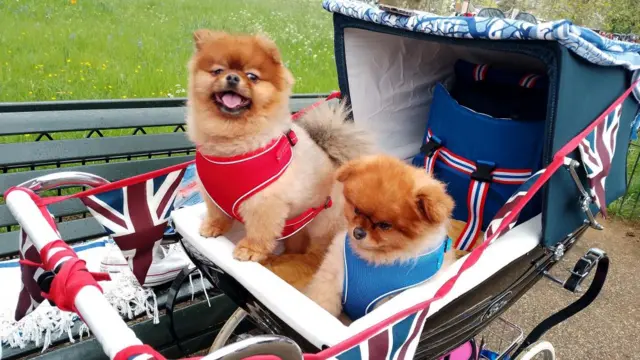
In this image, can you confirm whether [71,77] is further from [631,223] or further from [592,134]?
[631,223]

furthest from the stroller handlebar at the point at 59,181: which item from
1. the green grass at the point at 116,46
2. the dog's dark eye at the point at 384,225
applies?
the green grass at the point at 116,46

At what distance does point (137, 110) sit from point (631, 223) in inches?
174

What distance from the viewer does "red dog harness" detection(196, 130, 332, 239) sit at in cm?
162

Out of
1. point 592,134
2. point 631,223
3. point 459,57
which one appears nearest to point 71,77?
point 459,57

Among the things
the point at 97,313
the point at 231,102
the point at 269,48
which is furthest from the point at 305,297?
the point at 269,48

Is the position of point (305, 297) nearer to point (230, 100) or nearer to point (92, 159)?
point (230, 100)

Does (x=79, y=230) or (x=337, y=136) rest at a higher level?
(x=337, y=136)

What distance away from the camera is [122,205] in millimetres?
1573

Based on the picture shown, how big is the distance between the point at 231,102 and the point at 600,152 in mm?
1271

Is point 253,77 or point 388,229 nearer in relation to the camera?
point 388,229

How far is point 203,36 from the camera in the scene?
161 centimetres

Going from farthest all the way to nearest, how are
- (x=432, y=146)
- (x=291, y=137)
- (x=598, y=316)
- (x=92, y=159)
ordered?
(x=598, y=316) → (x=432, y=146) → (x=92, y=159) → (x=291, y=137)

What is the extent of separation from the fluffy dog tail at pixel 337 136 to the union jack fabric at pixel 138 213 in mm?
572

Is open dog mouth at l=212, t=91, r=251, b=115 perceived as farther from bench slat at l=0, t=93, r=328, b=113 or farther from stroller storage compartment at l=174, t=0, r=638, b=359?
bench slat at l=0, t=93, r=328, b=113
